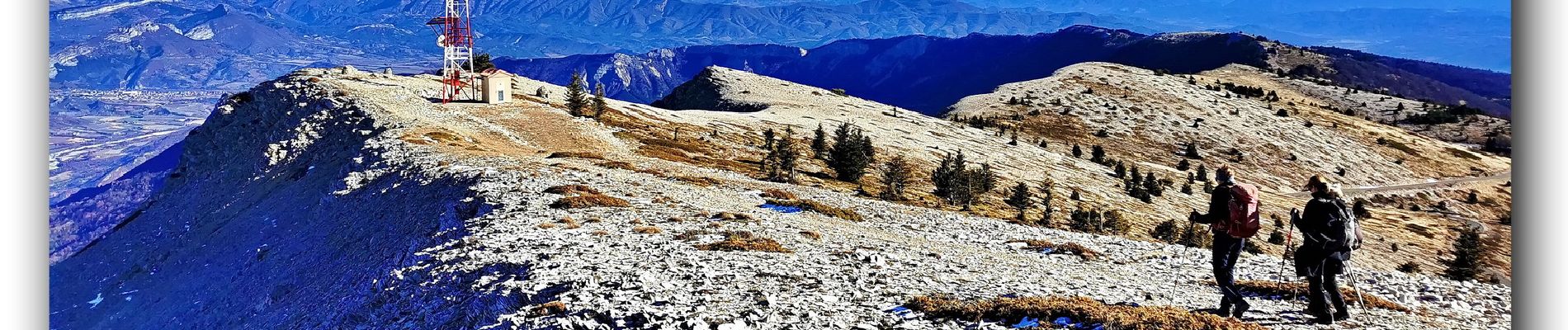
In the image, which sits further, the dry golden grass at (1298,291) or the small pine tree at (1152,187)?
the small pine tree at (1152,187)

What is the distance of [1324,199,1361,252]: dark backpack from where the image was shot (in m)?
11.2

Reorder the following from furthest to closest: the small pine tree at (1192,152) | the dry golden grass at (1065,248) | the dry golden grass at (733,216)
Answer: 1. the small pine tree at (1192,152)
2. the dry golden grass at (733,216)
3. the dry golden grass at (1065,248)

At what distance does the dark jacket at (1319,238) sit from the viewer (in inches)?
443

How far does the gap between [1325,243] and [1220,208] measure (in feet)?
4.68

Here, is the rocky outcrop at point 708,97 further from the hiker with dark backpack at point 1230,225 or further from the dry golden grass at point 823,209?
the hiker with dark backpack at point 1230,225

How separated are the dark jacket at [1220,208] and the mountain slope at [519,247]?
2.43 m

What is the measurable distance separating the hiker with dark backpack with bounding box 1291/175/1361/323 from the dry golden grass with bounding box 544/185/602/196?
1903 centimetres

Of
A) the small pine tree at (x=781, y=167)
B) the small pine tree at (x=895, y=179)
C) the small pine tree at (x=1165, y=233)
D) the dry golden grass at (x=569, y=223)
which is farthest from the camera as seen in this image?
the small pine tree at (x=781, y=167)

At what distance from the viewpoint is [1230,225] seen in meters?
12.0

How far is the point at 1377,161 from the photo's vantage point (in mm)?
71375

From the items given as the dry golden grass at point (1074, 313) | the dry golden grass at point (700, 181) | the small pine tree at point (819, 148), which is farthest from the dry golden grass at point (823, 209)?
the small pine tree at point (819, 148)

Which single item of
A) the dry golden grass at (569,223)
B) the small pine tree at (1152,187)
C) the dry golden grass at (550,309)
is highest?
the dry golden grass at (569,223)
